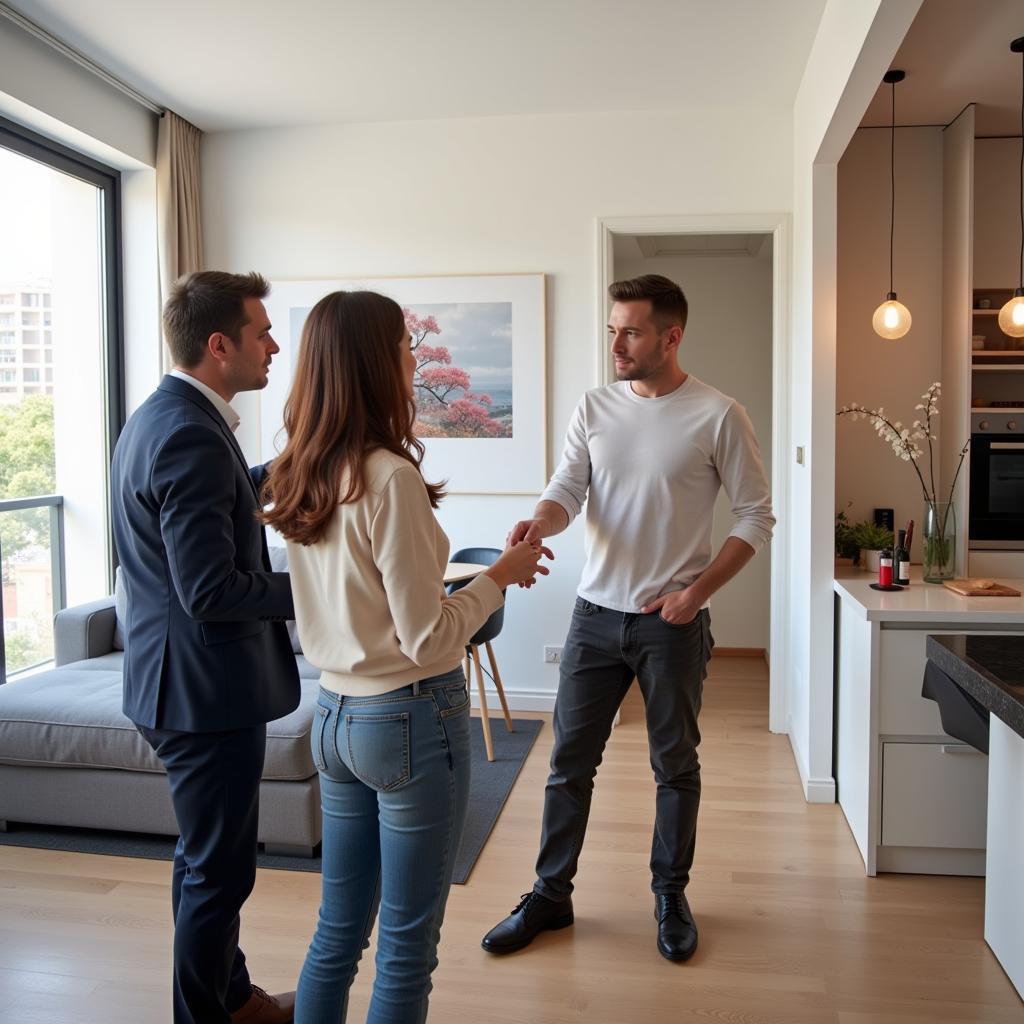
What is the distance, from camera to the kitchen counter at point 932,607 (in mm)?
2918

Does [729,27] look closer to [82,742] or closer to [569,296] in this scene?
[569,296]

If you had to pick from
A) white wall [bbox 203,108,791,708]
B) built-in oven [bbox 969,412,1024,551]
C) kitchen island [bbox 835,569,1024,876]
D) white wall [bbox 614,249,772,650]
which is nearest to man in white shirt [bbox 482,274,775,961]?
kitchen island [bbox 835,569,1024,876]

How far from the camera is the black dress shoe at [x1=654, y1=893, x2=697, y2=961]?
2451 millimetres

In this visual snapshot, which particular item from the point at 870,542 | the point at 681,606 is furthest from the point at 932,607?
the point at 681,606

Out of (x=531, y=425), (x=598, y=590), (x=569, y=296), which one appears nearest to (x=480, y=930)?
(x=598, y=590)

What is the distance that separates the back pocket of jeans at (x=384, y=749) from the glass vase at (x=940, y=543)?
8.62ft

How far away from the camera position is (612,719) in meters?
2.54

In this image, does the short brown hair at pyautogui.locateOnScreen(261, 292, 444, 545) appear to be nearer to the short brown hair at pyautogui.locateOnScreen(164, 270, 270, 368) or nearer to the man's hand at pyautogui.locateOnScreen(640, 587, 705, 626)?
the short brown hair at pyautogui.locateOnScreen(164, 270, 270, 368)

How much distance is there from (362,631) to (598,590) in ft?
3.61

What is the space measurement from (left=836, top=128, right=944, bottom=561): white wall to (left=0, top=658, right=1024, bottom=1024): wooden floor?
1.50 m

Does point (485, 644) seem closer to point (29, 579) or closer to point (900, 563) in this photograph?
point (900, 563)

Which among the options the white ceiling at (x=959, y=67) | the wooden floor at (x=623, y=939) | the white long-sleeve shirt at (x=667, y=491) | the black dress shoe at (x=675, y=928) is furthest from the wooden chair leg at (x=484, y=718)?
the white ceiling at (x=959, y=67)

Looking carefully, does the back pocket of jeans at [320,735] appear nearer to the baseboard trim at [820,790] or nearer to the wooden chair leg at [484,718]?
the wooden chair leg at [484,718]

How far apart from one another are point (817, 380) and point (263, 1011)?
272cm
